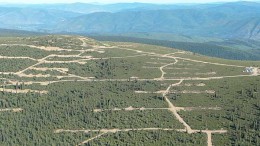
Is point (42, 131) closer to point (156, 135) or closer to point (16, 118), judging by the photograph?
point (16, 118)

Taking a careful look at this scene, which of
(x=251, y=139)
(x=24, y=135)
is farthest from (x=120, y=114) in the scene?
(x=251, y=139)

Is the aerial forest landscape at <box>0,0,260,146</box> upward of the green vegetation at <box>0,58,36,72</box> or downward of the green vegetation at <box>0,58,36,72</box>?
downward

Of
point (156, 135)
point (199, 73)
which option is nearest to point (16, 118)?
point (156, 135)

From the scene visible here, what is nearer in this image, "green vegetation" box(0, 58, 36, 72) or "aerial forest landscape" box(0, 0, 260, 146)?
"aerial forest landscape" box(0, 0, 260, 146)

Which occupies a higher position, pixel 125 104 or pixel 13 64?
pixel 13 64

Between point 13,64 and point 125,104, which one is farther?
point 13,64

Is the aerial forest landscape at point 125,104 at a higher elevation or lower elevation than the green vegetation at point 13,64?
lower

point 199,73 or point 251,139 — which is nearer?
point 251,139

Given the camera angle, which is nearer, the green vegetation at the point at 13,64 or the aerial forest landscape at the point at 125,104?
the aerial forest landscape at the point at 125,104

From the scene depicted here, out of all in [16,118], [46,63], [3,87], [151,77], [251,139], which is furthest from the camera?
[46,63]

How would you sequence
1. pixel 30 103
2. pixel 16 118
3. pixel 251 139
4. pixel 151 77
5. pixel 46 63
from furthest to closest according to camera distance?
pixel 46 63
pixel 151 77
pixel 30 103
pixel 16 118
pixel 251 139

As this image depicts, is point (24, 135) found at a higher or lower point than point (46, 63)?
lower
